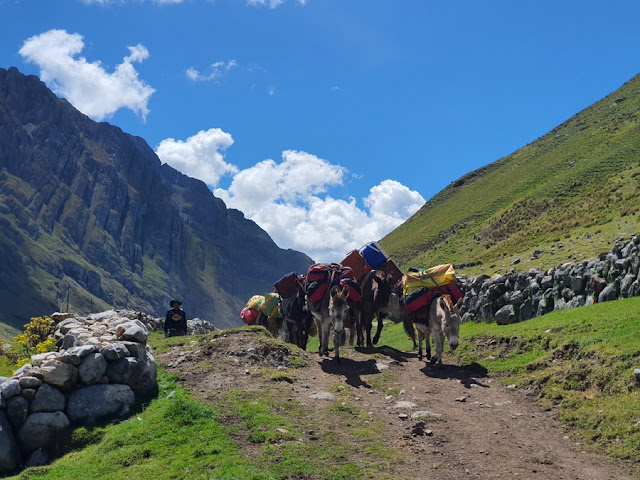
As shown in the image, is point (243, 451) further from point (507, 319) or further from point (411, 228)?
point (411, 228)

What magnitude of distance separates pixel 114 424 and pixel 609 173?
63244 mm

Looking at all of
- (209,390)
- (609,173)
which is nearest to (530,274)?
(209,390)

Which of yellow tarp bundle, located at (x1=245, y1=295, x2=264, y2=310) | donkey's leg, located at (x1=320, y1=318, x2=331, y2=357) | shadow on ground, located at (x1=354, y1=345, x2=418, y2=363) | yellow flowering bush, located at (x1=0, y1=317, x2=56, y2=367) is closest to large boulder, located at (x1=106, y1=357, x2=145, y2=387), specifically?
donkey's leg, located at (x1=320, y1=318, x2=331, y2=357)

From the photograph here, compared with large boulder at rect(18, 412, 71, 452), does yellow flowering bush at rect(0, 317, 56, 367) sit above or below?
above

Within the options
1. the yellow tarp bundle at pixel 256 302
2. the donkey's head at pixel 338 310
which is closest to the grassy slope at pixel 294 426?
the donkey's head at pixel 338 310

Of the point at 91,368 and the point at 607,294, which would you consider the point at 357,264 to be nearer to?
the point at 607,294

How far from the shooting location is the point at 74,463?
11.4m

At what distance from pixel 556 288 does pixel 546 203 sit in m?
44.7

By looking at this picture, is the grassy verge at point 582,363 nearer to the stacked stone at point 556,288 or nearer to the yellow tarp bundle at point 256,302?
the stacked stone at point 556,288

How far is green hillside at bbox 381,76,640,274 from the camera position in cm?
3750

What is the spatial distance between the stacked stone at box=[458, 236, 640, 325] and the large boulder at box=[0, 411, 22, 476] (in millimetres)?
20302

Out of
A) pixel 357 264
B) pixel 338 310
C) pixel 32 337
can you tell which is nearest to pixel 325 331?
pixel 338 310

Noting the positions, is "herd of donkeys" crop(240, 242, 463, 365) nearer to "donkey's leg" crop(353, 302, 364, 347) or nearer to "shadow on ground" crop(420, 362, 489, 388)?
"donkey's leg" crop(353, 302, 364, 347)

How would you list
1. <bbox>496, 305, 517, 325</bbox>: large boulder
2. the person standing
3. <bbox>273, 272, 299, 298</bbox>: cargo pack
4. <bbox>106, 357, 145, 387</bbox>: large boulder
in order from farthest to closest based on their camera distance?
the person standing
<bbox>273, 272, 299, 298</bbox>: cargo pack
<bbox>496, 305, 517, 325</bbox>: large boulder
<bbox>106, 357, 145, 387</bbox>: large boulder
